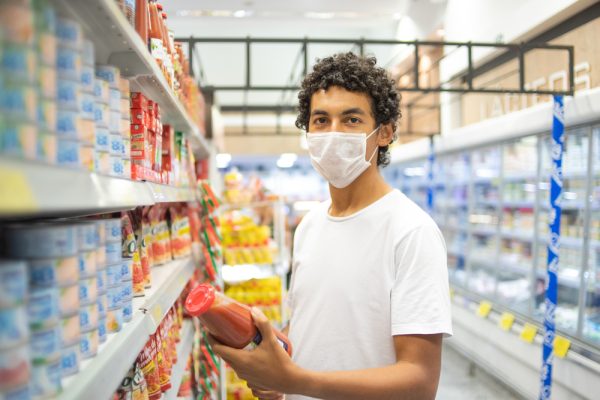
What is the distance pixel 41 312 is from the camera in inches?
27.3

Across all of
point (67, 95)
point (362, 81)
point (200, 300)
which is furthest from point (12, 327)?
point (362, 81)

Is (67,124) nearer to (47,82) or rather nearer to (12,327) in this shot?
(47,82)

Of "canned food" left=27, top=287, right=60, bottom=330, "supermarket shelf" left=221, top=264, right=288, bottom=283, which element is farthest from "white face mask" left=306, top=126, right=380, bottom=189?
"supermarket shelf" left=221, top=264, right=288, bottom=283

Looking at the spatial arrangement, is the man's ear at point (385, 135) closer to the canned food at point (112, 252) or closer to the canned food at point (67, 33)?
the canned food at point (112, 252)

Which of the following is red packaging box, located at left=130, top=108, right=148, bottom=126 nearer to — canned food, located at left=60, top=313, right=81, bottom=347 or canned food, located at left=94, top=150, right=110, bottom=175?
canned food, located at left=94, top=150, right=110, bottom=175

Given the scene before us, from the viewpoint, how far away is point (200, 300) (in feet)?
3.91

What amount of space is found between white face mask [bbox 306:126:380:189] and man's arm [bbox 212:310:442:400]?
0.59 metres

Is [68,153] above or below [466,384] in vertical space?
above

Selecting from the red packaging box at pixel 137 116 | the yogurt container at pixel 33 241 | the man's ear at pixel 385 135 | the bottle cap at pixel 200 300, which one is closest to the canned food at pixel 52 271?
the yogurt container at pixel 33 241

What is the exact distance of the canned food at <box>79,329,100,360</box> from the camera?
0.89m

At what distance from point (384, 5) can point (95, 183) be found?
7.31m

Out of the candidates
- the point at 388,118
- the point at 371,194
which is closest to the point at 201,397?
the point at 371,194

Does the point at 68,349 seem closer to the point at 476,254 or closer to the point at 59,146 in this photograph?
the point at 59,146

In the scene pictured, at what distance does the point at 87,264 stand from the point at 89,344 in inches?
6.3
